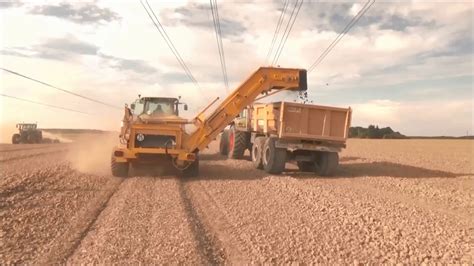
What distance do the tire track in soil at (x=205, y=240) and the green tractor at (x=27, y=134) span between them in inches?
1340

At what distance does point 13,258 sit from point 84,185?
228 inches

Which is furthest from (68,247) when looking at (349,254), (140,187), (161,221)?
(140,187)

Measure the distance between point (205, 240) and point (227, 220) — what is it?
50.1 inches

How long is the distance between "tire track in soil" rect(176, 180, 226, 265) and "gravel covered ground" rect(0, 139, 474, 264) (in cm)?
2

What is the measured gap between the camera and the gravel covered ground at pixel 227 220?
223 inches

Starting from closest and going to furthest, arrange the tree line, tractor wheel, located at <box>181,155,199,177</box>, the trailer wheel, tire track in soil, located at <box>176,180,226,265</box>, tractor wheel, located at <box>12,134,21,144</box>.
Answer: tire track in soil, located at <box>176,180,226,265</box> → tractor wheel, located at <box>181,155,199,177</box> → the trailer wheel → tractor wheel, located at <box>12,134,21,144</box> → the tree line

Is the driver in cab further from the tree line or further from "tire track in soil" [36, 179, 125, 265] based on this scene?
the tree line

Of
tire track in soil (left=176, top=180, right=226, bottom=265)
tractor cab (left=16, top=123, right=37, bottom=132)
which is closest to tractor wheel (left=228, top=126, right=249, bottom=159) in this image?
tire track in soil (left=176, top=180, right=226, bottom=265)

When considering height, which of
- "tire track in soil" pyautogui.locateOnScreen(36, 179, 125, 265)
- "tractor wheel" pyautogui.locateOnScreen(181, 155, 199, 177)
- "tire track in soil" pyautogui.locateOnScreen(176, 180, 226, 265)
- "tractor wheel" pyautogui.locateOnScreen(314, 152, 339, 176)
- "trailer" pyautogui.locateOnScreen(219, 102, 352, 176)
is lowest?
"tire track in soil" pyautogui.locateOnScreen(36, 179, 125, 265)

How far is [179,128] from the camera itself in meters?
13.4

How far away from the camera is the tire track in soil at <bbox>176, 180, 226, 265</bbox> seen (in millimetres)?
5434

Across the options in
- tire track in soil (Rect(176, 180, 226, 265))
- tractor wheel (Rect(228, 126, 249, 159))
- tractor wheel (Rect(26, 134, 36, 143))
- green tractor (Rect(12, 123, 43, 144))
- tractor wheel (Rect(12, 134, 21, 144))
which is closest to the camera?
tire track in soil (Rect(176, 180, 226, 265))

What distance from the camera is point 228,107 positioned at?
1450 centimetres

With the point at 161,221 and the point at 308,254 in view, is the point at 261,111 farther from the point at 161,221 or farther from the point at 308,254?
the point at 308,254
